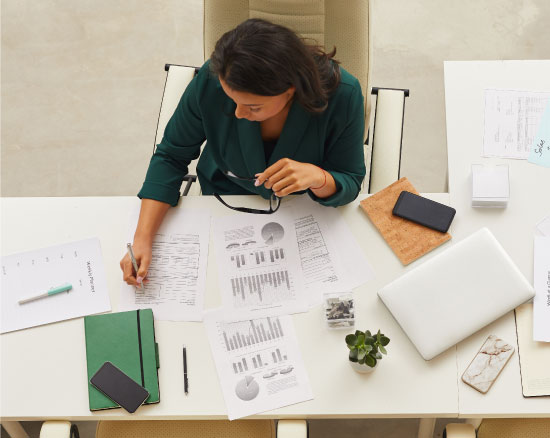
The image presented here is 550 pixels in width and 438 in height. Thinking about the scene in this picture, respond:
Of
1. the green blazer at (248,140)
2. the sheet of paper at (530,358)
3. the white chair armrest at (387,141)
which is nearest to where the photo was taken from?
the sheet of paper at (530,358)

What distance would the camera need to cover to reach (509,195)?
1571 millimetres

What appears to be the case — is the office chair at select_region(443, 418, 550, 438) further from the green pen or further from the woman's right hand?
the green pen

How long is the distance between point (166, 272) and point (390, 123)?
2.51 feet

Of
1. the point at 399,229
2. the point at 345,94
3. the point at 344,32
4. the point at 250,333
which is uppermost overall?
the point at 344,32

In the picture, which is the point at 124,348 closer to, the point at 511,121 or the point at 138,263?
the point at 138,263

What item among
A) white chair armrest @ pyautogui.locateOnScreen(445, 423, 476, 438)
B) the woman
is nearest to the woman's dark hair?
the woman

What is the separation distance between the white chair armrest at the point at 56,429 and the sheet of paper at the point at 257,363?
0.37m

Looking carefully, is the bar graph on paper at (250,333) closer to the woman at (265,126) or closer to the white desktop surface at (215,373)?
the white desktop surface at (215,373)

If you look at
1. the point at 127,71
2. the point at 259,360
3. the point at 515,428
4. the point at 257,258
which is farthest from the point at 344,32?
the point at 127,71

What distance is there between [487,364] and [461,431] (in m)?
0.17

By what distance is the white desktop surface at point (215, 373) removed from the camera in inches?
55.2

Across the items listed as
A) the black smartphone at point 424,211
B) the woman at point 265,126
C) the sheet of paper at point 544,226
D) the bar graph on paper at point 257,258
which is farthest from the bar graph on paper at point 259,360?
the sheet of paper at point 544,226

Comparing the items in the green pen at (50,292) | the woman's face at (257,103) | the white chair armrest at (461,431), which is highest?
the woman's face at (257,103)

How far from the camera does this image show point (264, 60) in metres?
1.25
